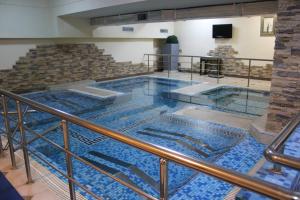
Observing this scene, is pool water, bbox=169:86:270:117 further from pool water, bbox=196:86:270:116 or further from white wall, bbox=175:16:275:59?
white wall, bbox=175:16:275:59

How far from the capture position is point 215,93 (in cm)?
697

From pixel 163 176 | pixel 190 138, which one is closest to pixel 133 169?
pixel 190 138

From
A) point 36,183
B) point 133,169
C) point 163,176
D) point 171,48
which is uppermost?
point 171,48

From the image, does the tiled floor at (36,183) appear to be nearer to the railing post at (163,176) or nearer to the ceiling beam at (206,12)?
the railing post at (163,176)

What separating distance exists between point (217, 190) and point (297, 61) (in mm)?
1924

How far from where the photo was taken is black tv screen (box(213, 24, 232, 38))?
9.09 metres

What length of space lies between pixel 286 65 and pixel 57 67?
6.35 metres

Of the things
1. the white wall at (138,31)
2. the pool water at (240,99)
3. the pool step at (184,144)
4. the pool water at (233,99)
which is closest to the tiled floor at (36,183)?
the pool step at (184,144)

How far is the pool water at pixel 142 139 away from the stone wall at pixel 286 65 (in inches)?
23.8

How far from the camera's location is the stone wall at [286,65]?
10.4 ft

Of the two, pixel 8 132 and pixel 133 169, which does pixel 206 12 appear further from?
Answer: pixel 8 132

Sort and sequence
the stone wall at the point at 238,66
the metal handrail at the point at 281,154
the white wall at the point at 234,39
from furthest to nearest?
1. the stone wall at the point at 238,66
2. the white wall at the point at 234,39
3. the metal handrail at the point at 281,154

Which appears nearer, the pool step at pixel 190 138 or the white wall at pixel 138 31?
the pool step at pixel 190 138

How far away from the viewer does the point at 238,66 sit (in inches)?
366
